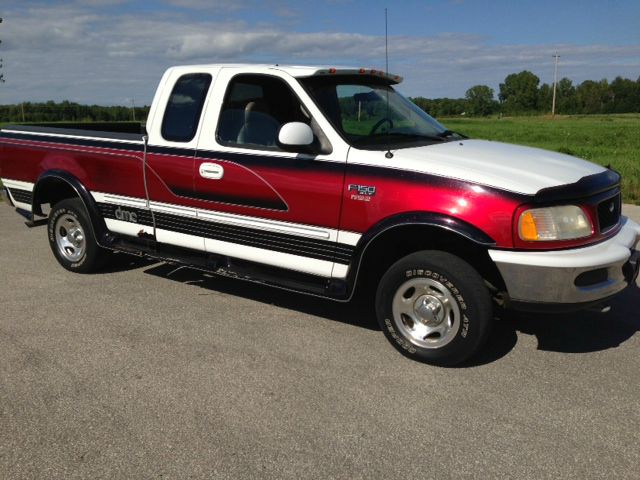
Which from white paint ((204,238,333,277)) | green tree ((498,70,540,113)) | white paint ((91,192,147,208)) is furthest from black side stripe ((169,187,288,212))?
green tree ((498,70,540,113))

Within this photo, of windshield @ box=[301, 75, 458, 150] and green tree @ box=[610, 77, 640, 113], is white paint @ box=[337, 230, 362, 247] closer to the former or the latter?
windshield @ box=[301, 75, 458, 150]

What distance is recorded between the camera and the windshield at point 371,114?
4660 mm

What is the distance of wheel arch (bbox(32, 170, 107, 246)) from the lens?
6.01 metres

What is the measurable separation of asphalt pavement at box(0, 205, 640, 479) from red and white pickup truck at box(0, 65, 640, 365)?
0.41 m

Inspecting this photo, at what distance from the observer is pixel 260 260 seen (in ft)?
16.2

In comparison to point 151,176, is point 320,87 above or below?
above

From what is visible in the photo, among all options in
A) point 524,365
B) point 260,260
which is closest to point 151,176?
point 260,260

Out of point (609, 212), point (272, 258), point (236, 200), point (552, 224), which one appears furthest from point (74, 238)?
point (609, 212)

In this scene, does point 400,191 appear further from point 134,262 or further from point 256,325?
point 134,262

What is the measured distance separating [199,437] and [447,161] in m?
2.31

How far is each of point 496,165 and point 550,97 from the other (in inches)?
5686

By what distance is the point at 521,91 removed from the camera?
141750 mm

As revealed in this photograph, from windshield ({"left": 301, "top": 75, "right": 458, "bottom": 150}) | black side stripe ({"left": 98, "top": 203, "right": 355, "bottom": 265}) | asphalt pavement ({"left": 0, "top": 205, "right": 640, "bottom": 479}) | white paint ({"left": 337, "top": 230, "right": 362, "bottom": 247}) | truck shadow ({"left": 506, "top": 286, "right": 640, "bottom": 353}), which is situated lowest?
truck shadow ({"left": 506, "top": 286, "right": 640, "bottom": 353})

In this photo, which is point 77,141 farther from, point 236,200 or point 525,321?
point 525,321
